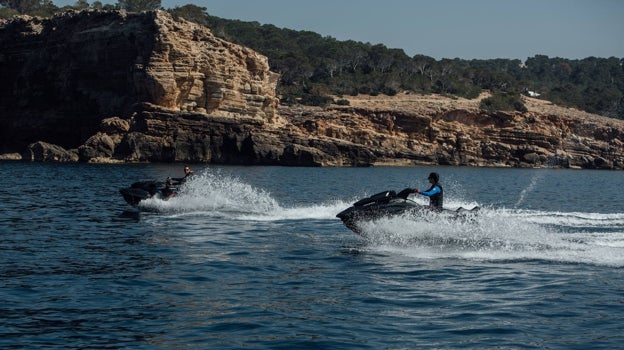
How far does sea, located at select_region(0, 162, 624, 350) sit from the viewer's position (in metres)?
9.66

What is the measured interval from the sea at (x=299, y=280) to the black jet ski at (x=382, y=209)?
19 centimetres

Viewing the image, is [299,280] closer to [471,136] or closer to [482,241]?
[482,241]

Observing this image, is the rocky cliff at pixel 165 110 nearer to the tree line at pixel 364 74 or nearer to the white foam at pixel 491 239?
the tree line at pixel 364 74

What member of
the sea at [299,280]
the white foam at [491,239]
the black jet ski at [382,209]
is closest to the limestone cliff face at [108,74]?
the sea at [299,280]

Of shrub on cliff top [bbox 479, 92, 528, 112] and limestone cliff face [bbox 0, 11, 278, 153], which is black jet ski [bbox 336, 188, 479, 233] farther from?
shrub on cliff top [bbox 479, 92, 528, 112]

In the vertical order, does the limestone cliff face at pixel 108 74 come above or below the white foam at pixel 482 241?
above

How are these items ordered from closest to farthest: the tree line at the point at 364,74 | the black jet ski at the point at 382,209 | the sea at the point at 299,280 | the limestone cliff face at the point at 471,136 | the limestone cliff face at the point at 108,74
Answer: the sea at the point at 299,280
the black jet ski at the point at 382,209
the limestone cliff face at the point at 108,74
the limestone cliff face at the point at 471,136
the tree line at the point at 364,74

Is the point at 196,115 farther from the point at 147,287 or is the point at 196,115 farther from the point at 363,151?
the point at 147,287

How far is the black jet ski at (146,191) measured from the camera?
76.3ft

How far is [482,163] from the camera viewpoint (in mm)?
73375

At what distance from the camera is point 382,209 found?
1691 centimetres

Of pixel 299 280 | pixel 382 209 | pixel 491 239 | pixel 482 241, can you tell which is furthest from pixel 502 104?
pixel 299 280

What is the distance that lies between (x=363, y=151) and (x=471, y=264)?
51014 millimetres

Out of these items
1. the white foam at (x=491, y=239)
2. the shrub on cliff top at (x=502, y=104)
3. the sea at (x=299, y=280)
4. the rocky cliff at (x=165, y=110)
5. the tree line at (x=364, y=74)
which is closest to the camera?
the sea at (x=299, y=280)
